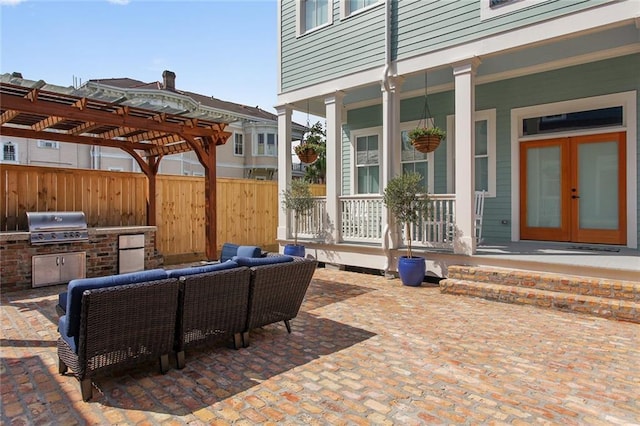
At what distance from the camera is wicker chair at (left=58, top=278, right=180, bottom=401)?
275 centimetres

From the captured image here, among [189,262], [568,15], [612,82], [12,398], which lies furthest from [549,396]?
[189,262]

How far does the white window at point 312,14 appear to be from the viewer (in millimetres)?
8242

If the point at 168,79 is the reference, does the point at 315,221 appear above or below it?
below

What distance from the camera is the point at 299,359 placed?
3557mm

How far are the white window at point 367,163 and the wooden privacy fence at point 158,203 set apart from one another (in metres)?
2.73

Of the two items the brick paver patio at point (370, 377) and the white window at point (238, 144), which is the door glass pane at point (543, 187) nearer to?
the brick paver patio at point (370, 377)

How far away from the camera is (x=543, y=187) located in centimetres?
744

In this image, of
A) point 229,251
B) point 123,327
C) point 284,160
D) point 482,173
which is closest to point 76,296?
point 123,327

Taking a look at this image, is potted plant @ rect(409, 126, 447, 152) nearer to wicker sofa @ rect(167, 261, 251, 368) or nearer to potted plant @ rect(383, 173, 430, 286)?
potted plant @ rect(383, 173, 430, 286)

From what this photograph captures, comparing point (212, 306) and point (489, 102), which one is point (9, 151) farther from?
point (489, 102)

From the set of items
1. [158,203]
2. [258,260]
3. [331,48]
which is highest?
[331,48]

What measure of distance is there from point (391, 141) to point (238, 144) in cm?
1852

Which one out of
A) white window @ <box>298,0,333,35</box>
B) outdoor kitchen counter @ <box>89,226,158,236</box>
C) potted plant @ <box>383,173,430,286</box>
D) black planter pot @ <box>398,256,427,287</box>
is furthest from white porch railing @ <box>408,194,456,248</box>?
outdoor kitchen counter @ <box>89,226,158,236</box>

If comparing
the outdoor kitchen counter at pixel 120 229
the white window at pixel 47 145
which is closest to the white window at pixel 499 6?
the outdoor kitchen counter at pixel 120 229
